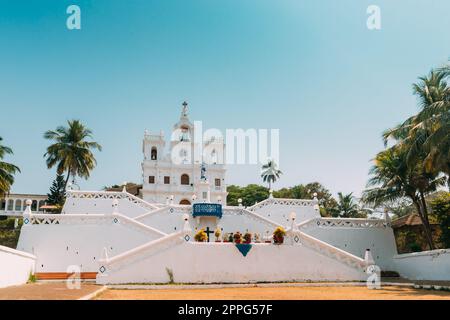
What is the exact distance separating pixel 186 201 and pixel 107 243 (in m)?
24.6

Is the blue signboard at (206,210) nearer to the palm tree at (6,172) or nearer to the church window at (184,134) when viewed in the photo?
the palm tree at (6,172)

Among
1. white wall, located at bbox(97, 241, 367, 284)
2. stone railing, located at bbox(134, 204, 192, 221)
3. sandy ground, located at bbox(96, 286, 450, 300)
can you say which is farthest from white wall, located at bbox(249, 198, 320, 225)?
sandy ground, located at bbox(96, 286, 450, 300)

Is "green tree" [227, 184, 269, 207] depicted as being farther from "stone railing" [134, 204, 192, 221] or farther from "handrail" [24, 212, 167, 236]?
"handrail" [24, 212, 167, 236]

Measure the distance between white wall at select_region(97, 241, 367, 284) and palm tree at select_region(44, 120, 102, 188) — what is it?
993 inches

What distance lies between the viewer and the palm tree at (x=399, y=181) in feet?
81.5

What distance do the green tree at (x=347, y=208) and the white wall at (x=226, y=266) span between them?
28.4m

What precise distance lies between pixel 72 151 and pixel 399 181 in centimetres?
2923

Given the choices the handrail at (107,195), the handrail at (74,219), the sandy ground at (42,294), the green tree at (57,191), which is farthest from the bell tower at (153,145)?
the sandy ground at (42,294)

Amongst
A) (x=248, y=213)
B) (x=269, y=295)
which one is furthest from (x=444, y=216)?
Result: (x=269, y=295)

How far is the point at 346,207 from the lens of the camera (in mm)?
48906

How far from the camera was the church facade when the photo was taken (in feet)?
156

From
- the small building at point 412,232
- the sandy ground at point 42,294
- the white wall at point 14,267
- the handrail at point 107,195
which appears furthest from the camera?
the handrail at point 107,195
